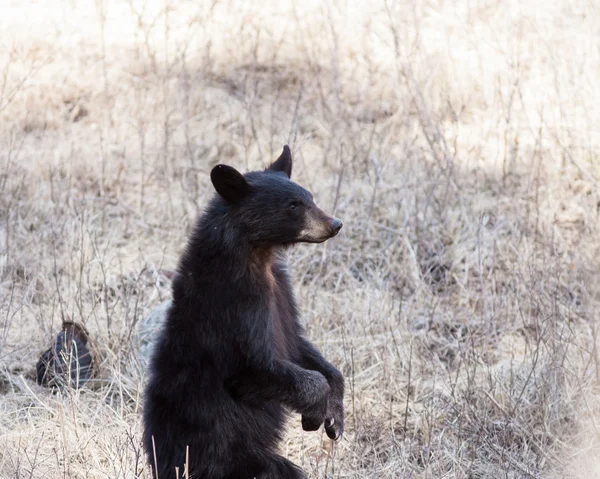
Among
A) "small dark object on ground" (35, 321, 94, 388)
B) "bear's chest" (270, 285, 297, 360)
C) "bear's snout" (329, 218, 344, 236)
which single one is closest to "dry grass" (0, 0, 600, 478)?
"small dark object on ground" (35, 321, 94, 388)

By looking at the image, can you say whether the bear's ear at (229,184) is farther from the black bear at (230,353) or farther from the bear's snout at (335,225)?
the bear's snout at (335,225)

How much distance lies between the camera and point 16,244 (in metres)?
7.55

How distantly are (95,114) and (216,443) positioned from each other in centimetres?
644

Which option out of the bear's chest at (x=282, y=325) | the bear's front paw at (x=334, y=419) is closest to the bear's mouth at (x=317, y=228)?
the bear's chest at (x=282, y=325)

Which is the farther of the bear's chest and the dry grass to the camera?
the dry grass

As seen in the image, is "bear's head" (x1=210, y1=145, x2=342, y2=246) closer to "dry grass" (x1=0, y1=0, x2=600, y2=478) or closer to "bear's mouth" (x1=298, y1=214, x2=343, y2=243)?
"bear's mouth" (x1=298, y1=214, x2=343, y2=243)

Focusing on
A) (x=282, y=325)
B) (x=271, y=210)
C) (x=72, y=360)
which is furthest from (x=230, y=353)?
(x=72, y=360)

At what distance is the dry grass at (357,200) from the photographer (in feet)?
17.3

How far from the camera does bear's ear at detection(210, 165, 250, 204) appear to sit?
3.73m

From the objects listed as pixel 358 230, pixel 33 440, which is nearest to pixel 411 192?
pixel 358 230

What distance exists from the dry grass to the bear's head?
1328 millimetres

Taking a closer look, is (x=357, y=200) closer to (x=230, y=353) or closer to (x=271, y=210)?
(x=271, y=210)

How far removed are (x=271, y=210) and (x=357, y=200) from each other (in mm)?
4517

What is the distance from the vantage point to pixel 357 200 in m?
8.32
